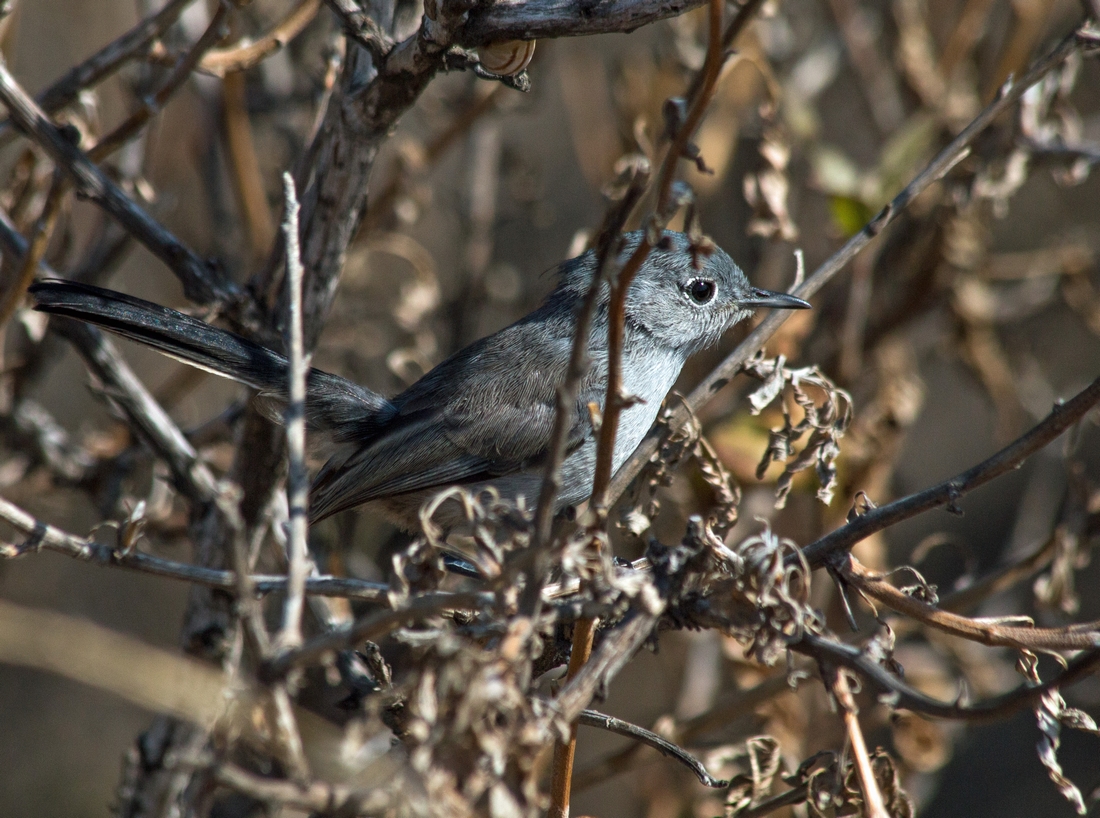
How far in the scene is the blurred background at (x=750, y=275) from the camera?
3074 millimetres

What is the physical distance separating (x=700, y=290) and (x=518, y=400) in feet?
2.41

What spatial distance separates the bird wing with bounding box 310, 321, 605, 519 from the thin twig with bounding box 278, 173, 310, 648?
143 cm

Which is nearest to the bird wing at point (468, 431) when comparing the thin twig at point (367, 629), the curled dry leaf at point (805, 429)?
the curled dry leaf at point (805, 429)

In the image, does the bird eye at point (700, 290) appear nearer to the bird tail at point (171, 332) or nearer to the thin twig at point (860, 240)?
the thin twig at point (860, 240)

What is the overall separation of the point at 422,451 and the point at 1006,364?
2386 mm

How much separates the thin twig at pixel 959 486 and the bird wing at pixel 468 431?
1338mm

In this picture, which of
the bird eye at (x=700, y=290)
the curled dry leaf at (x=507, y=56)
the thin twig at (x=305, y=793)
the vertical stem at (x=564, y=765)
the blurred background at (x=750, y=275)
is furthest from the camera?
the bird eye at (x=700, y=290)

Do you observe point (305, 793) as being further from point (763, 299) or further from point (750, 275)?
point (750, 275)

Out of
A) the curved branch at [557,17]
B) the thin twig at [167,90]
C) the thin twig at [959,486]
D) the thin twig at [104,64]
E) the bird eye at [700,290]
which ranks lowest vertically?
the thin twig at [959,486]

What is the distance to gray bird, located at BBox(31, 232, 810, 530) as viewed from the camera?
2.92 metres

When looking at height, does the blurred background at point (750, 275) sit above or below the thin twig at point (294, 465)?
above

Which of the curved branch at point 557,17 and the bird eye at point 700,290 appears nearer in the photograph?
the curved branch at point 557,17

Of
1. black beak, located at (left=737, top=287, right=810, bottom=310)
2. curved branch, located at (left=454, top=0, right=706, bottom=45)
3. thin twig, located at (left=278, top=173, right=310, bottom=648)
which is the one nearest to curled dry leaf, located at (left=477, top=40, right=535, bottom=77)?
curved branch, located at (left=454, top=0, right=706, bottom=45)

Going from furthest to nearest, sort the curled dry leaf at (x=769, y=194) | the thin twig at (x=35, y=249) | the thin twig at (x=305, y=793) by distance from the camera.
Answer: the curled dry leaf at (x=769, y=194) → the thin twig at (x=35, y=249) → the thin twig at (x=305, y=793)
